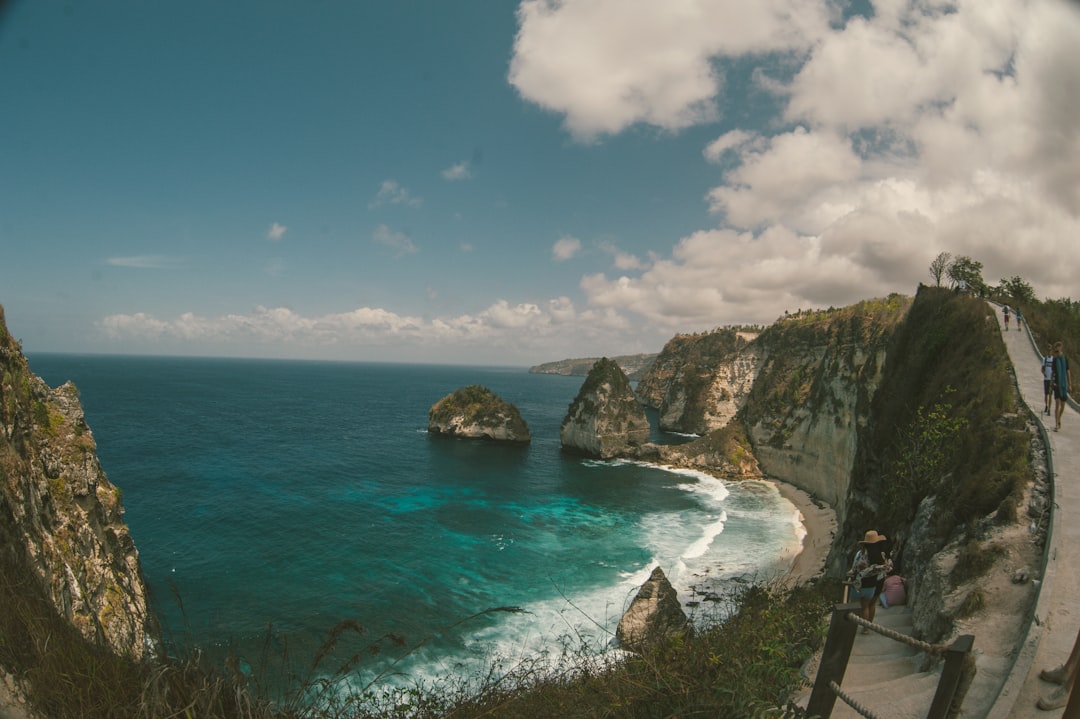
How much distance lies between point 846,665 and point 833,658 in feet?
0.33

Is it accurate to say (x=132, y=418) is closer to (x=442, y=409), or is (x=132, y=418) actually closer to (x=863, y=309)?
(x=442, y=409)

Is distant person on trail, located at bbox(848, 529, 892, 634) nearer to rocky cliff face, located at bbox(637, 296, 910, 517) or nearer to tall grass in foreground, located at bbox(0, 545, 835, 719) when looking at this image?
tall grass in foreground, located at bbox(0, 545, 835, 719)

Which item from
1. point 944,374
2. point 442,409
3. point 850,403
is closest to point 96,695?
point 944,374

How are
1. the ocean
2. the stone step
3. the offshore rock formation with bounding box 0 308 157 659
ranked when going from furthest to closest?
the ocean, the offshore rock formation with bounding box 0 308 157 659, the stone step

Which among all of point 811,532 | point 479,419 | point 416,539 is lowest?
point 416,539

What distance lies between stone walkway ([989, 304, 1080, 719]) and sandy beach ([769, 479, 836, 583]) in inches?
564

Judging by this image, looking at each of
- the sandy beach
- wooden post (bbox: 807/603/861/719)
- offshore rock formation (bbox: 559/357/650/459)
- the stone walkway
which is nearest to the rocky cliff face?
the sandy beach

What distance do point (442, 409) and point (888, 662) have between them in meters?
73.7

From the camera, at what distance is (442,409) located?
78062mm

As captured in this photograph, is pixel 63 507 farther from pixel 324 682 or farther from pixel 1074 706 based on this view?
pixel 1074 706

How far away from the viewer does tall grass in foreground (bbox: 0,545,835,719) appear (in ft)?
12.1

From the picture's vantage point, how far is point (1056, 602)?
689cm

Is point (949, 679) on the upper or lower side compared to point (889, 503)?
upper

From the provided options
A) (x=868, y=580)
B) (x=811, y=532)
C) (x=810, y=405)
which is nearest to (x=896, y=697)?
(x=868, y=580)
